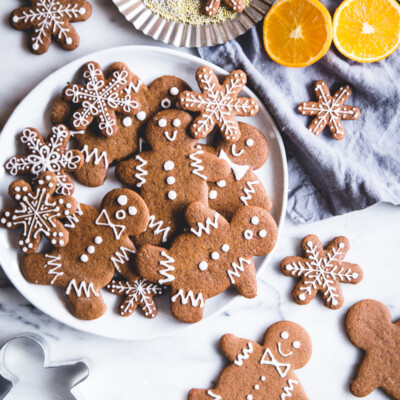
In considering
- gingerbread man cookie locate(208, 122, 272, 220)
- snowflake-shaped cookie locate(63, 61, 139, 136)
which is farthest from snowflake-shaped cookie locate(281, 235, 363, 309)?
snowflake-shaped cookie locate(63, 61, 139, 136)

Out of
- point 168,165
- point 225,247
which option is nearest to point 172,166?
point 168,165

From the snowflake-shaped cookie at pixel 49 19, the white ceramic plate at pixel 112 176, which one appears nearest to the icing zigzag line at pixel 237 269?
the white ceramic plate at pixel 112 176

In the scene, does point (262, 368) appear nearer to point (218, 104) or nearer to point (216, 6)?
point (218, 104)

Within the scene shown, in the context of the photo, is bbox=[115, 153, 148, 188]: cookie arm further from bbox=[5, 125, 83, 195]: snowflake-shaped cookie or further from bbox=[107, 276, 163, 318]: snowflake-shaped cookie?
bbox=[107, 276, 163, 318]: snowflake-shaped cookie

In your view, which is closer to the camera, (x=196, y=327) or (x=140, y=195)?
(x=140, y=195)

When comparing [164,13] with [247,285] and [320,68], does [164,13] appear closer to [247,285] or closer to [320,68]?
[320,68]

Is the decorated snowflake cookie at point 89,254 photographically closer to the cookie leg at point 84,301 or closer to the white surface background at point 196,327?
the cookie leg at point 84,301
